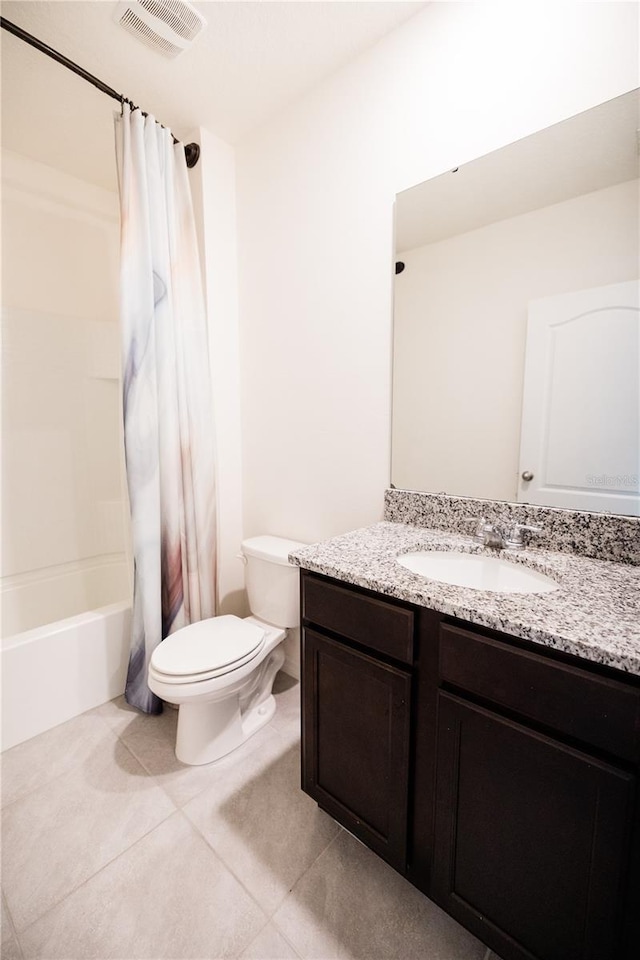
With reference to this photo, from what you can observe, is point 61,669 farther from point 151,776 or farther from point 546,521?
point 546,521

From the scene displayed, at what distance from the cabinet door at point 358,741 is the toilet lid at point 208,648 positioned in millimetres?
363

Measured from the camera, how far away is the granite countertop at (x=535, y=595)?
0.67 meters

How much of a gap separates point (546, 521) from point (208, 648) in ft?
3.99

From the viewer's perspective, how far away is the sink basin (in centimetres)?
107

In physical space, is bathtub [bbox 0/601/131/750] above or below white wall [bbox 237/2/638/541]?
below

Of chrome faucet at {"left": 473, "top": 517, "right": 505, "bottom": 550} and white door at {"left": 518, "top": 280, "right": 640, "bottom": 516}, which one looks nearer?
white door at {"left": 518, "top": 280, "right": 640, "bottom": 516}

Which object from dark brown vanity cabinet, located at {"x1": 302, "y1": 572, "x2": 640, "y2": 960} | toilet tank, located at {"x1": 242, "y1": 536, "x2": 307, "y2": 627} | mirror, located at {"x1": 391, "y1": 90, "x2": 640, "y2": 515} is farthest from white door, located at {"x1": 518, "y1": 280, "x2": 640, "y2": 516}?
toilet tank, located at {"x1": 242, "y1": 536, "x2": 307, "y2": 627}

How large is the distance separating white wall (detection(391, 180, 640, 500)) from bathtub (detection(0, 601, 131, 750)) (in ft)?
4.69

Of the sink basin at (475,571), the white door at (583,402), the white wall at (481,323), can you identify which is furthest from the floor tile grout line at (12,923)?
the white door at (583,402)

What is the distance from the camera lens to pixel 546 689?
70 cm

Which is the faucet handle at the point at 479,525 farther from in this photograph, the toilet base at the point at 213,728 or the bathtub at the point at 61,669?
the bathtub at the point at 61,669

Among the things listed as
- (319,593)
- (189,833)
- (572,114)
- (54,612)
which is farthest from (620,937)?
(54,612)

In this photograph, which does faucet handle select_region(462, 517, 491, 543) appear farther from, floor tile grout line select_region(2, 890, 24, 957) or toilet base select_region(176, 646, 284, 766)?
floor tile grout line select_region(2, 890, 24, 957)

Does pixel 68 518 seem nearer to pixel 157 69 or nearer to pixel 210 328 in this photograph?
pixel 210 328
